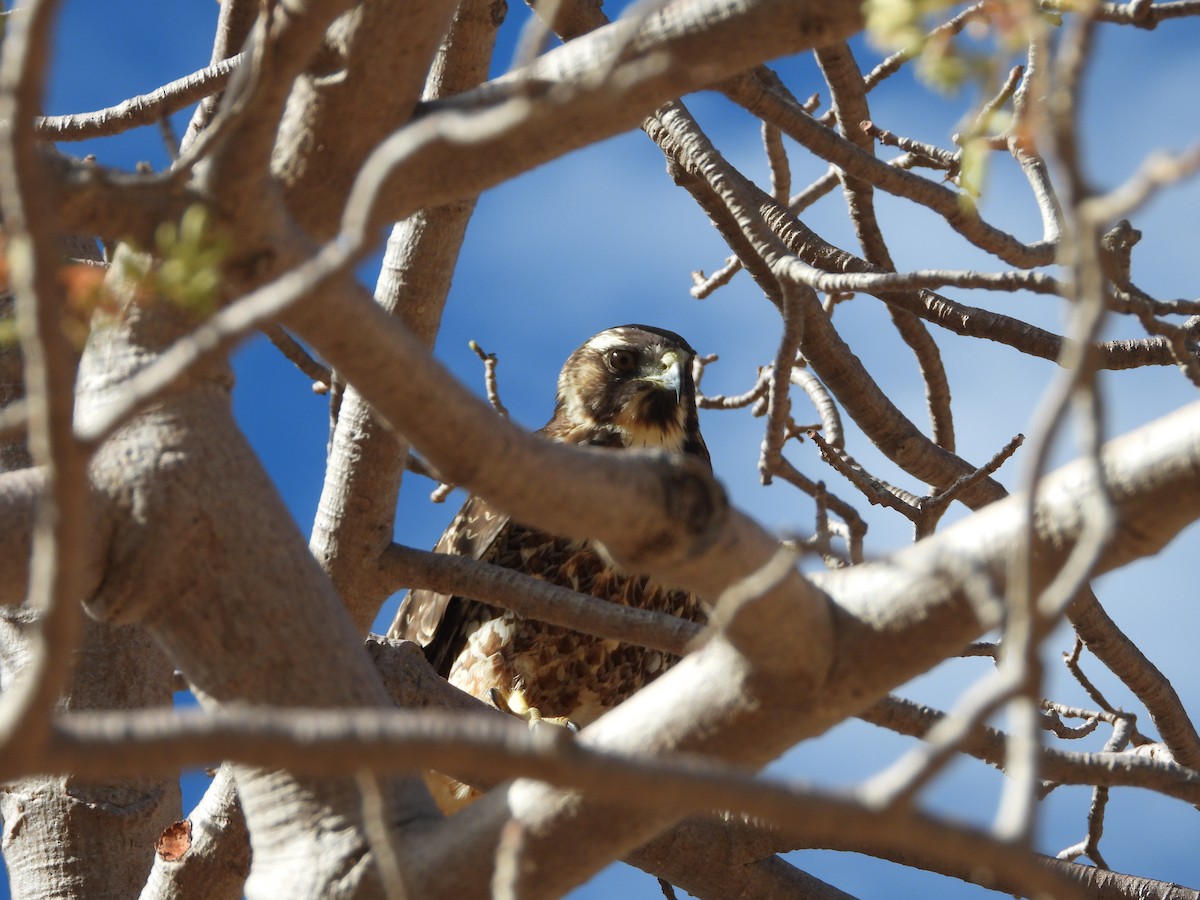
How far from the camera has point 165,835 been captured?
3379 millimetres

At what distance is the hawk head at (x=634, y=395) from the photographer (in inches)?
216

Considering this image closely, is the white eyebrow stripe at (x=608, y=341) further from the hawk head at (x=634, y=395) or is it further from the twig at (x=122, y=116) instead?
the twig at (x=122, y=116)

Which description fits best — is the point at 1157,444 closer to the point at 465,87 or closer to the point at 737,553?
the point at 737,553

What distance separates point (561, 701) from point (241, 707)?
116 inches

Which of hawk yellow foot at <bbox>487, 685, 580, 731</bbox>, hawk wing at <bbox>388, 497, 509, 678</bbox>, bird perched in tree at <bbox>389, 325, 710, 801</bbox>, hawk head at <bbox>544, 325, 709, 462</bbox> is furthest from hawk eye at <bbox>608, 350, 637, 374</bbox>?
hawk yellow foot at <bbox>487, 685, 580, 731</bbox>

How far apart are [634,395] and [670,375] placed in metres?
0.19

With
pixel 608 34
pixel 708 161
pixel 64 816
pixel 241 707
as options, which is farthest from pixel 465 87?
pixel 64 816

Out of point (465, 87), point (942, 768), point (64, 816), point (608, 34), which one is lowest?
point (942, 768)

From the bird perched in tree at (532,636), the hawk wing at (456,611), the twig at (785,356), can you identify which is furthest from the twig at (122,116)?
the hawk wing at (456,611)

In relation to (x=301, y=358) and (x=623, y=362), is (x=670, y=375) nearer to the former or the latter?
(x=623, y=362)

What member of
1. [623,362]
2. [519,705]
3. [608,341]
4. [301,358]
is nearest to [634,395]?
[623,362]

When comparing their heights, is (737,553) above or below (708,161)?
below

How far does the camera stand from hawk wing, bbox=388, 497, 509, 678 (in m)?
4.97

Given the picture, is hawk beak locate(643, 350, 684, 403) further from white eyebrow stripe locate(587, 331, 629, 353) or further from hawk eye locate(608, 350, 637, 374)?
white eyebrow stripe locate(587, 331, 629, 353)
